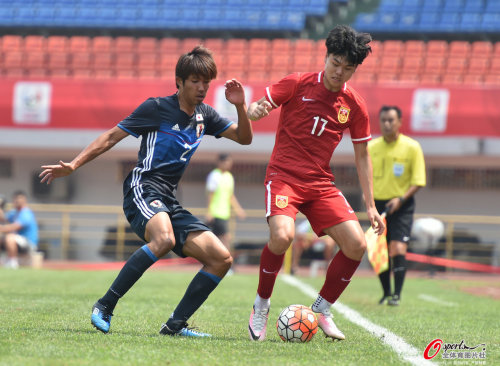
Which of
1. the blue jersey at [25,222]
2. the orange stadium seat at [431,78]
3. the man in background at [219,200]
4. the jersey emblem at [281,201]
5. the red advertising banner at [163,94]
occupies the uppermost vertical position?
the jersey emblem at [281,201]

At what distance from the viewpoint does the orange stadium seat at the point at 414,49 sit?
20.1 m

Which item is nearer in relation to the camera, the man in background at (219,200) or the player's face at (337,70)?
the player's face at (337,70)

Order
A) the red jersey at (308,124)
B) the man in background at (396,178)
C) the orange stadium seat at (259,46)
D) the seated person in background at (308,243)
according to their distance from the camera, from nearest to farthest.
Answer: the red jersey at (308,124)
the man in background at (396,178)
the seated person in background at (308,243)
the orange stadium seat at (259,46)

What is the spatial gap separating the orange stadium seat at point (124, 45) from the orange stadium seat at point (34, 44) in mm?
1974

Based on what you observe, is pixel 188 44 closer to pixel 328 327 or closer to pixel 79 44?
pixel 79 44

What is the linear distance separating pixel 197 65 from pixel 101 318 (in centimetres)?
180

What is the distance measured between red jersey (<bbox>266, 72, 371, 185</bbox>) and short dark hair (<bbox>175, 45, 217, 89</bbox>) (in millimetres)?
483

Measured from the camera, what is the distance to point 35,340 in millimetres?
4562

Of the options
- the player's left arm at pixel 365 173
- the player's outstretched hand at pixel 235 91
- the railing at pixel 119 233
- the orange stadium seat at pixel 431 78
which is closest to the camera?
the player's outstretched hand at pixel 235 91

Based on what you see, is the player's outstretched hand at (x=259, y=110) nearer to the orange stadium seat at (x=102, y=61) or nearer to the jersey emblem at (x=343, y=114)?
the jersey emblem at (x=343, y=114)

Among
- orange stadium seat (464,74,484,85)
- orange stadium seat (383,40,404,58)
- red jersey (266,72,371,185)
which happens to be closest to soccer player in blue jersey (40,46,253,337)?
red jersey (266,72,371,185)


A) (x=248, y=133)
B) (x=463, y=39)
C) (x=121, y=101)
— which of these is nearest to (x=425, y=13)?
(x=463, y=39)

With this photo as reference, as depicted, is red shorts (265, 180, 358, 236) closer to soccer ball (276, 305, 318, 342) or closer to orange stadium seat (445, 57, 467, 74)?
soccer ball (276, 305, 318, 342)

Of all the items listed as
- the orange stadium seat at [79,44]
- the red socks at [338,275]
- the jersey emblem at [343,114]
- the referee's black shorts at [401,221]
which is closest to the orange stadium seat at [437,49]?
the orange stadium seat at [79,44]
